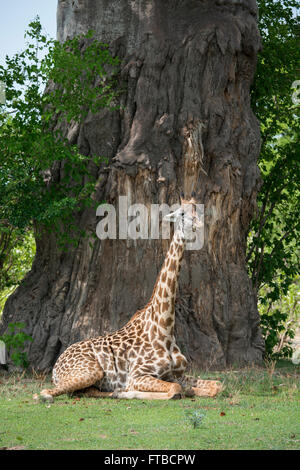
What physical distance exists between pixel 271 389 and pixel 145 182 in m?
3.79

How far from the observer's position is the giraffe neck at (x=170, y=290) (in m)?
8.32

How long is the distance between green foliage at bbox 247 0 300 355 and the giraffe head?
186 inches

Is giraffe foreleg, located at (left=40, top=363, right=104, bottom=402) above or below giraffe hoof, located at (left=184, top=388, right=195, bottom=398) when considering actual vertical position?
above

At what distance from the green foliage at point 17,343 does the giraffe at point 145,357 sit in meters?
1.69

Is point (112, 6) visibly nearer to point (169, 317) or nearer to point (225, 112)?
point (225, 112)

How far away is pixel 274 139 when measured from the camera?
44.1 ft

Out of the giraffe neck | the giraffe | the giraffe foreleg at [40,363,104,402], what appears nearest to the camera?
the giraffe foreleg at [40,363,104,402]

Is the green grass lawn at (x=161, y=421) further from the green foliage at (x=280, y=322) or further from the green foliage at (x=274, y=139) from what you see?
the green foliage at (x=274, y=139)

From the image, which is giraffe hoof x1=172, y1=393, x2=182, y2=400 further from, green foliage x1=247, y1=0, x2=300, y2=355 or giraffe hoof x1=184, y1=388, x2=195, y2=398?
green foliage x1=247, y1=0, x2=300, y2=355

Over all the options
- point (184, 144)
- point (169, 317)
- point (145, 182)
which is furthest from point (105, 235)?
point (169, 317)

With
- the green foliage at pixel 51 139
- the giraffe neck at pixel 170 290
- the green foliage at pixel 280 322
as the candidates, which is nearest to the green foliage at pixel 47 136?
the green foliage at pixel 51 139

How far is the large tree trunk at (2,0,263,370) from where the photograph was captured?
10.4 metres

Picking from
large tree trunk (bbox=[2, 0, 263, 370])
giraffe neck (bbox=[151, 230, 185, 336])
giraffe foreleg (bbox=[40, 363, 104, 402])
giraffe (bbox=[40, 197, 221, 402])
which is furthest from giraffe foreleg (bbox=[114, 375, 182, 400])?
large tree trunk (bbox=[2, 0, 263, 370])

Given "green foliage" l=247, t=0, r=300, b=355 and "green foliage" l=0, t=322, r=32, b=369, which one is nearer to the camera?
"green foliage" l=0, t=322, r=32, b=369
